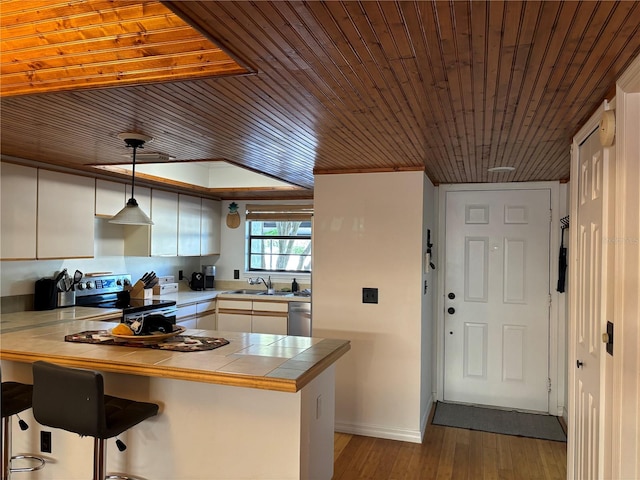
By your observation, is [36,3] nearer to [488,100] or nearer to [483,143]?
[488,100]

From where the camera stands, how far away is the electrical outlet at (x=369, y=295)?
12.5 ft

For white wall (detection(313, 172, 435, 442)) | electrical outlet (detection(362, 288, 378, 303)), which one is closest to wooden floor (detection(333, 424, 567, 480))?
white wall (detection(313, 172, 435, 442))

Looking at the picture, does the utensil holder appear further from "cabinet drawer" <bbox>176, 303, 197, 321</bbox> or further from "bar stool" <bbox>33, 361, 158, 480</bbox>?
"bar stool" <bbox>33, 361, 158, 480</bbox>

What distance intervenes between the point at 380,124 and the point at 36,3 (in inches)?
60.9

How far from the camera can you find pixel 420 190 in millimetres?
3689

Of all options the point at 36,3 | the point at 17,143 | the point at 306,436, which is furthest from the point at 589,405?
the point at 17,143

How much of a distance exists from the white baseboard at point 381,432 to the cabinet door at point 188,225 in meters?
2.73

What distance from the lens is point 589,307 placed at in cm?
224

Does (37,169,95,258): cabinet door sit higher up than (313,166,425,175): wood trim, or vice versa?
(313,166,425,175): wood trim

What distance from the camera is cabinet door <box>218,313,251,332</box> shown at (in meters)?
5.37

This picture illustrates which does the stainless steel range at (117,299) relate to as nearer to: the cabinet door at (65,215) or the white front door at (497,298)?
the cabinet door at (65,215)

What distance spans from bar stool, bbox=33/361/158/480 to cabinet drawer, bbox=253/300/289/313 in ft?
9.96

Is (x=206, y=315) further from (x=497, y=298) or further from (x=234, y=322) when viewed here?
(x=497, y=298)

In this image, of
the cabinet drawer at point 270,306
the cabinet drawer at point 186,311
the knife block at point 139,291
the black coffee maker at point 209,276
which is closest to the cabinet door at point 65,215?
the knife block at point 139,291
